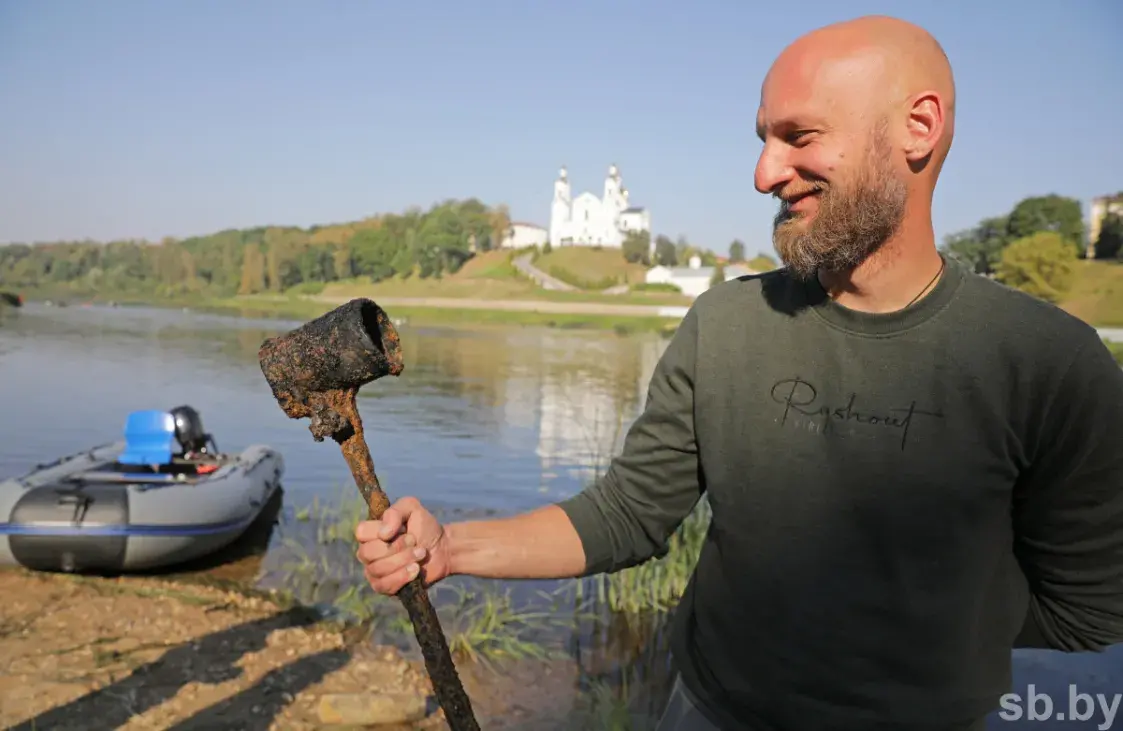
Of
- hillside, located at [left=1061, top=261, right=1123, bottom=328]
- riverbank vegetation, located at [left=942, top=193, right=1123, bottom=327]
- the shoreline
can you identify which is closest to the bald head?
riverbank vegetation, located at [left=942, top=193, right=1123, bottom=327]

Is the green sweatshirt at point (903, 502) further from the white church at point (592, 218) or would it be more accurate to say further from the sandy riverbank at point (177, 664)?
the white church at point (592, 218)

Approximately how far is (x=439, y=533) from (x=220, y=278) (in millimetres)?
100643

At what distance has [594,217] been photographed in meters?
130

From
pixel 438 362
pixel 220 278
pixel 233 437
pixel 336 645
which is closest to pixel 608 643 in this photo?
pixel 336 645

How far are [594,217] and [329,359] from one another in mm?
130280

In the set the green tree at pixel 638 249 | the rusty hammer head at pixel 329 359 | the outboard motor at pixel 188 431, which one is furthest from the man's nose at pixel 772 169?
the green tree at pixel 638 249

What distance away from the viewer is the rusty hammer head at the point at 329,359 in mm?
1551

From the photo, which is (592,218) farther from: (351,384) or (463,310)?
(351,384)

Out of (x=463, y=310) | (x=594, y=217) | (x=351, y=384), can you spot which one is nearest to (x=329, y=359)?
(x=351, y=384)

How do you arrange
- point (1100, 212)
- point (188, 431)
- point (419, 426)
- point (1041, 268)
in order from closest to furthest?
point (188, 431) → point (419, 426) → point (1041, 268) → point (1100, 212)

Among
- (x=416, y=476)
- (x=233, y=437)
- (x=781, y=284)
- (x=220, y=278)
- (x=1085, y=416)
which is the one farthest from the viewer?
(x=220, y=278)

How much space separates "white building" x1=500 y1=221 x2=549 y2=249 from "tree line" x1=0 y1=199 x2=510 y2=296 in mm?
7555

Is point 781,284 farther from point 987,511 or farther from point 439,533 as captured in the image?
point 439,533

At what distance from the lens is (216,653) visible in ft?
18.1
